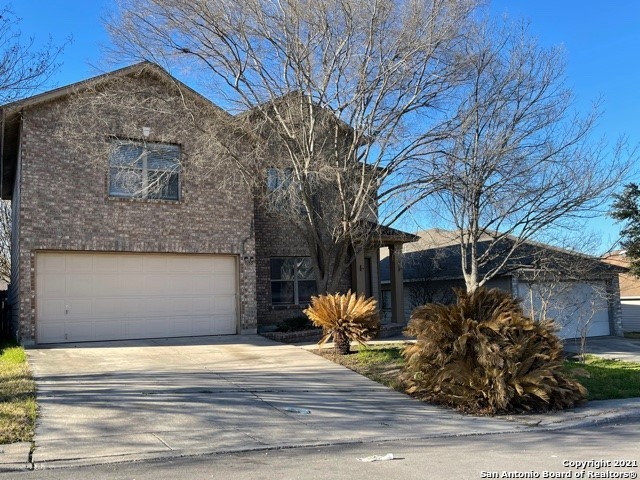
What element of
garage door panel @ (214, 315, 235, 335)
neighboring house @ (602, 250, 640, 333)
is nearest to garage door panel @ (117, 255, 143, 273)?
Result: garage door panel @ (214, 315, 235, 335)

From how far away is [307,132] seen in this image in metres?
15.1

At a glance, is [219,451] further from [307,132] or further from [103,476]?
[307,132]

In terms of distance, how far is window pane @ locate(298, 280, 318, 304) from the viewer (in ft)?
65.9

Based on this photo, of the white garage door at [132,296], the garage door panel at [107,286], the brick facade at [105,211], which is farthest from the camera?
the garage door panel at [107,286]

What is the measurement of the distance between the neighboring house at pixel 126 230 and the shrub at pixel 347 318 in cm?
285

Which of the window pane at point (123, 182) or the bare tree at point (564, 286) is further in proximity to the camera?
the bare tree at point (564, 286)

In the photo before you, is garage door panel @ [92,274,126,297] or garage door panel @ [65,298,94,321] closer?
garage door panel @ [65,298,94,321]

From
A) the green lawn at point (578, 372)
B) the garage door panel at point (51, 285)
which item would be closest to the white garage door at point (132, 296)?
the garage door panel at point (51, 285)

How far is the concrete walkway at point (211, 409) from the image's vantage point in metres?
7.67

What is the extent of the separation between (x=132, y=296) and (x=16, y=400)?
7.51 meters

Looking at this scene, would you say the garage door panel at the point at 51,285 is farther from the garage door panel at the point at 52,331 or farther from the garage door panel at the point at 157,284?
the garage door panel at the point at 157,284

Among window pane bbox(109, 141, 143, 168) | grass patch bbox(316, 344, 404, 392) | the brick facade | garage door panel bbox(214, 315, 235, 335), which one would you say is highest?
window pane bbox(109, 141, 143, 168)

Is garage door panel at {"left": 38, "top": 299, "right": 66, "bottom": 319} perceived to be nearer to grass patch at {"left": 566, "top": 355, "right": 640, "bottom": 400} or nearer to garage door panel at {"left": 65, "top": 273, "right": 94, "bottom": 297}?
garage door panel at {"left": 65, "top": 273, "right": 94, "bottom": 297}

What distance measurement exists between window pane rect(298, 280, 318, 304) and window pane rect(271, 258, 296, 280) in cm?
42
